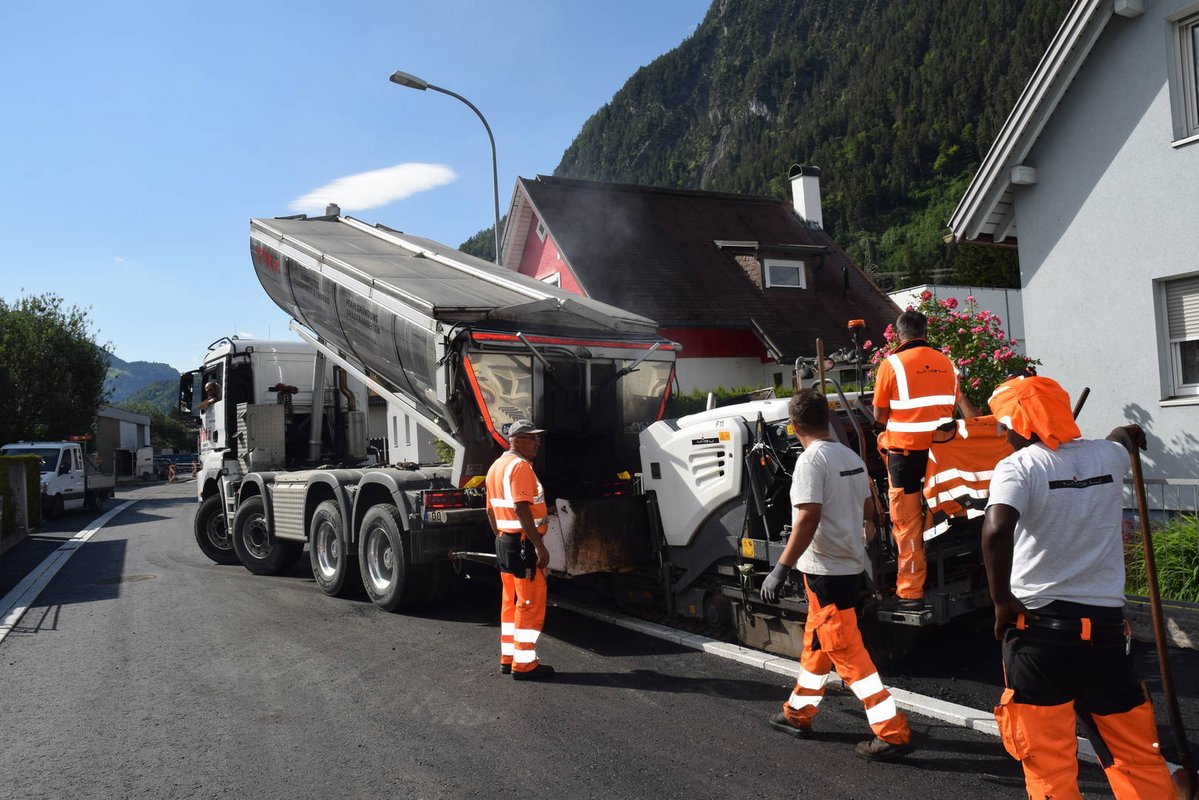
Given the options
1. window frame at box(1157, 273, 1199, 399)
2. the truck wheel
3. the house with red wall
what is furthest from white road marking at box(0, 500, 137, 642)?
the house with red wall

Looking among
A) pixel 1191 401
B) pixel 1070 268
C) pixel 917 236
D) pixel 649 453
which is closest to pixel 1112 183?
pixel 1070 268

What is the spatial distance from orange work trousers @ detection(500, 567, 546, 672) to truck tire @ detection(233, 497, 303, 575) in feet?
18.0

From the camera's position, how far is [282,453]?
11.5m

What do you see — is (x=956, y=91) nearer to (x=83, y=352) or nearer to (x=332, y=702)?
(x=83, y=352)

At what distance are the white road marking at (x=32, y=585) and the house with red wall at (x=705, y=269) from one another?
1169 centimetres

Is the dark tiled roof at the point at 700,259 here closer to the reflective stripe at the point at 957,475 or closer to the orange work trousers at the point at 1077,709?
the reflective stripe at the point at 957,475

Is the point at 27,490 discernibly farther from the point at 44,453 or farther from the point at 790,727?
the point at 790,727

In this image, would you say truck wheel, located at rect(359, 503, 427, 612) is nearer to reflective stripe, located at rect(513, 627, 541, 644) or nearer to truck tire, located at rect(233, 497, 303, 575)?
reflective stripe, located at rect(513, 627, 541, 644)

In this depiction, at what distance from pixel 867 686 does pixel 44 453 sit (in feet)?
79.0

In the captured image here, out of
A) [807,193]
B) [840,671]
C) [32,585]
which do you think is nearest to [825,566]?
[840,671]

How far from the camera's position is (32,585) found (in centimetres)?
1111

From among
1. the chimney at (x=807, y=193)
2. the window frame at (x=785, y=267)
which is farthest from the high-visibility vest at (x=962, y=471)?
the chimney at (x=807, y=193)

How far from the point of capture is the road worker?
4465mm

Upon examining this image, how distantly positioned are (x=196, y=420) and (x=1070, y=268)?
11.8 meters
